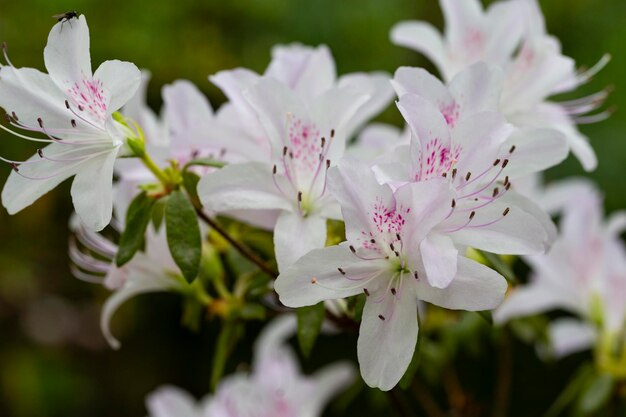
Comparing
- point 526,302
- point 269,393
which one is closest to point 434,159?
point 526,302

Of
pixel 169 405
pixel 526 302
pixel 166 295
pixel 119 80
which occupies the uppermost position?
pixel 119 80

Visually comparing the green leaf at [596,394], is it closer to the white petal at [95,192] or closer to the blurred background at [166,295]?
the white petal at [95,192]

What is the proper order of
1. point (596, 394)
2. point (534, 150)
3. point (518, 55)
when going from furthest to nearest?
point (596, 394)
point (518, 55)
point (534, 150)

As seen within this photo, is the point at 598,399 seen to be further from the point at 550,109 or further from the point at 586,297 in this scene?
the point at 550,109

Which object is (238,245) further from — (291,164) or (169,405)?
(169,405)

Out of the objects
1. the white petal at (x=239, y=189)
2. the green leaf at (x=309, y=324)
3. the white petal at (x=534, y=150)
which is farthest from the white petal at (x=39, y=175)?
the white petal at (x=534, y=150)

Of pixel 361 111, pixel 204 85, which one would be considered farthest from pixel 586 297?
pixel 204 85

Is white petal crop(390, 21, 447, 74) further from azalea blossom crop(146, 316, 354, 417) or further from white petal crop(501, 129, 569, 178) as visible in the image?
azalea blossom crop(146, 316, 354, 417)
